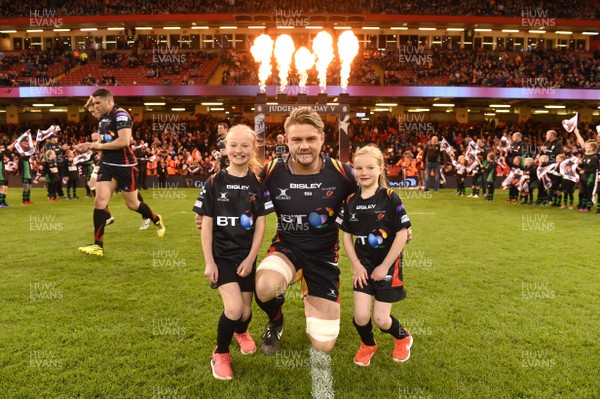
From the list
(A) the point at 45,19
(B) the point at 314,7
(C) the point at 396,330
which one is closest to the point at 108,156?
(C) the point at 396,330

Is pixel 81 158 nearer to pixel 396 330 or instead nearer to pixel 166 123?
pixel 396 330

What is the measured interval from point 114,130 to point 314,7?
3633 centimetres

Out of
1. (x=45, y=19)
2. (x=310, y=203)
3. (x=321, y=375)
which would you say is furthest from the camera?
(x=45, y=19)

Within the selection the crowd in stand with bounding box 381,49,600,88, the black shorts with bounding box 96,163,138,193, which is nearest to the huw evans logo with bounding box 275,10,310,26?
the crowd in stand with bounding box 381,49,600,88

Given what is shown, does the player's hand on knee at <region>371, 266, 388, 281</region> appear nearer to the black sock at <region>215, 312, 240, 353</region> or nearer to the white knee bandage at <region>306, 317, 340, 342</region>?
the white knee bandage at <region>306, 317, 340, 342</region>

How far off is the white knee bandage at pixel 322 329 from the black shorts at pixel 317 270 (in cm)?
20

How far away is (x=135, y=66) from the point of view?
1401 inches

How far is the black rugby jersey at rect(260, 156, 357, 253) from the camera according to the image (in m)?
3.69

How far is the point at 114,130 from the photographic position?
689cm

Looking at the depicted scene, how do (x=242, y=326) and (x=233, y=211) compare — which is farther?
(x=242, y=326)

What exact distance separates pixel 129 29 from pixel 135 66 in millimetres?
7307

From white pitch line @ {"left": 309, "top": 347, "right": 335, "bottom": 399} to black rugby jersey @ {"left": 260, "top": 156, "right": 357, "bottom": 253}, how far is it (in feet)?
2.81

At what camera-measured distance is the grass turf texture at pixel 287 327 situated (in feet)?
10.2

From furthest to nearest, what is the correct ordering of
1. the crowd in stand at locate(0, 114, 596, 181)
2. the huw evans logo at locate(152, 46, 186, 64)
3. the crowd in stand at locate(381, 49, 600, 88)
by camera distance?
the huw evans logo at locate(152, 46, 186, 64) → the crowd in stand at locate(381, 49, 600, 88) → the crowd in stand at locate(0, 114, 596, 181)
